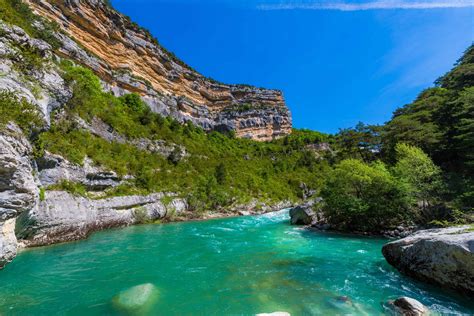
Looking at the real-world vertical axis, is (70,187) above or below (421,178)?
below

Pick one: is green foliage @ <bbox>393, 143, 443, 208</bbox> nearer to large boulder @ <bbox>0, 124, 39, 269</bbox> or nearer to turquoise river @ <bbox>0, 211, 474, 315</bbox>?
turquoise river @ <bbox>0, 211, 474, 315</bbox>

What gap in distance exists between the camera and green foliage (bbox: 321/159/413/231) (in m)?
18.0

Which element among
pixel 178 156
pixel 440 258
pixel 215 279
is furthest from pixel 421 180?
pixel 178 156

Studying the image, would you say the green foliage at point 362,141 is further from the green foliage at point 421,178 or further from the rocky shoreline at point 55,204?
the rocky shoreline at point 55,204

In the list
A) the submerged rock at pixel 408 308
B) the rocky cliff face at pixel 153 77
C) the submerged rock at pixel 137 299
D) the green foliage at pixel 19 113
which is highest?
the rocky cliff face at pixel 153 77

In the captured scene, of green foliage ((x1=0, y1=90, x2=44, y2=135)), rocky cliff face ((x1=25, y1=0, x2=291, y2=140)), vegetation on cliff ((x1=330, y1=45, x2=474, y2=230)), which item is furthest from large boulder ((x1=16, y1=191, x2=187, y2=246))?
rocky cliff face ((x1=25, y1=0, x2=291, y2=140))

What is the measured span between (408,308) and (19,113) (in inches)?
612

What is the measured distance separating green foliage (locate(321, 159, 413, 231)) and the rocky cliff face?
4247cm

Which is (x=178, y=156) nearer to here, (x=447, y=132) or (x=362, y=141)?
(x=362, y=141)

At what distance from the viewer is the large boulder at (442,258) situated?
739 cm

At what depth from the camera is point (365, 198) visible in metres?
19.2

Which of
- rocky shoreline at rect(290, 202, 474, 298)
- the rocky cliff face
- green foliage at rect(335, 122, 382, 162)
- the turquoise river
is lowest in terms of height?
the turquoise river

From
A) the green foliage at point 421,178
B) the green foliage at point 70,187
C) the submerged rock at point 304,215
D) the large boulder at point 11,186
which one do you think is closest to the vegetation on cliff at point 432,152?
the green foliage at point 421,178

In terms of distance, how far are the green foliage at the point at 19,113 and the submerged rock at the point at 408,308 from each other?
1395cm
